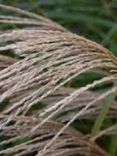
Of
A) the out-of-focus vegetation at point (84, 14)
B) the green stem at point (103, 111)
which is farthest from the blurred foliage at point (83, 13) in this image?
the green stem at point (103, 111)

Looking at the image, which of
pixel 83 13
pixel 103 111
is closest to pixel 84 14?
pixel 83 13

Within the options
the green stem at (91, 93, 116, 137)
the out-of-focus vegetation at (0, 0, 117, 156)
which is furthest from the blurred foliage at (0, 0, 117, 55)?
the green stem at (91, 93, 116, 137)

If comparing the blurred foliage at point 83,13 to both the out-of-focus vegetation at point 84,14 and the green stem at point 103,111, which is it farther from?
the green stem at point 103,111

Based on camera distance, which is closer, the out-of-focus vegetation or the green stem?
the green stem

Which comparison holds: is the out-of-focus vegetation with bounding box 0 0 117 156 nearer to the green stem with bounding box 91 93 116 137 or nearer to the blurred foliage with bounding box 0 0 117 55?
the blurred foliage with bounding box 0 0 117 55

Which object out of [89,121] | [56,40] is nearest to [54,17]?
[89,121]

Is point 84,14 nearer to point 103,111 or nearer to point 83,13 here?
point 83,13

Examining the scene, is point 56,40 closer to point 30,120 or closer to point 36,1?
point 30,120

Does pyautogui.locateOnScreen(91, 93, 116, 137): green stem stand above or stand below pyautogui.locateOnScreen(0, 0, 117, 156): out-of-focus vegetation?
below

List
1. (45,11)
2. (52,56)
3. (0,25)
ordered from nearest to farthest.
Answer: (52,56) < (0,25) < (45,11)
